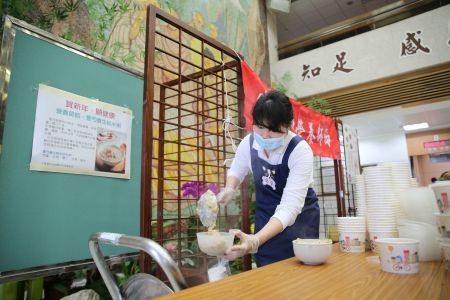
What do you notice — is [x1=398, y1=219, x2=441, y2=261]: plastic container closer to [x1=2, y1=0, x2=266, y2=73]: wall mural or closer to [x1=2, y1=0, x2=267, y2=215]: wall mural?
[x1=2, y1=0, x2=267, y2=215]: wall mural

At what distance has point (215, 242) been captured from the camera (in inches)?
40.9

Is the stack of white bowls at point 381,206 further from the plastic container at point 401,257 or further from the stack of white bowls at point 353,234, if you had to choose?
the plastic container at point 401,257

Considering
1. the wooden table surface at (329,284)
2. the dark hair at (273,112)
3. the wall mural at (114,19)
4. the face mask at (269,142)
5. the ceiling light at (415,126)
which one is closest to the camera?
the wooden table surface at (329,284)

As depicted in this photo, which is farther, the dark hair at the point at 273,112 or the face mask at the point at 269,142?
the face mask at the point at 269,142

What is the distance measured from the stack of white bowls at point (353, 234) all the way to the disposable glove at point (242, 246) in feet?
1.28

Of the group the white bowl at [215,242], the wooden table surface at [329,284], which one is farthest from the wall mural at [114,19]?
the wooden table surface at [329,284]

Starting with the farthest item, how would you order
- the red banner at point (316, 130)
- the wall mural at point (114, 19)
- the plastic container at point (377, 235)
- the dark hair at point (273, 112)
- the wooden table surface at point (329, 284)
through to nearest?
the red banner at point (316, 130)
the wall mural at point (114, 19)
the dark hair at point (273, 112)
the plastic container at point (377, 235)
the wooden table surface at point (329, 284)

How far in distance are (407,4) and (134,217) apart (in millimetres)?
5512

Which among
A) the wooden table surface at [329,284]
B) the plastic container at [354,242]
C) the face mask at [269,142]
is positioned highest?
the face mask at [269,142]

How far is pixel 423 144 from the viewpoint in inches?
344

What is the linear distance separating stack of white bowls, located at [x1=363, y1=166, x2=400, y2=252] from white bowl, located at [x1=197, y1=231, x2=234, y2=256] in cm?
62

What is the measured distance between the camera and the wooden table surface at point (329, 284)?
71cm

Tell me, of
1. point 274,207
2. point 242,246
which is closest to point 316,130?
point 274,207

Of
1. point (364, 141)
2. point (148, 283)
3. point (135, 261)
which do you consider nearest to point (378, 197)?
point (148, 283)
